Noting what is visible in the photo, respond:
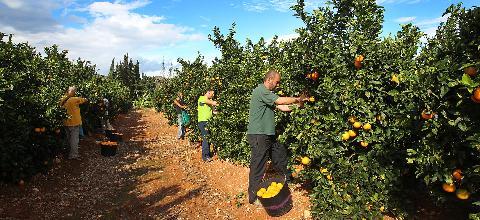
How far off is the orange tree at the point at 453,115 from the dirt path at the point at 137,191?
8.34 feet

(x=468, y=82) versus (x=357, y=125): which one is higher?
(x=468, y=82)

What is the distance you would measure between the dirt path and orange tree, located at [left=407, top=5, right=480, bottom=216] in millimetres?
2543

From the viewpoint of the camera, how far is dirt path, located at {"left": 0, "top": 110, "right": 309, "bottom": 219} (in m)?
6.03

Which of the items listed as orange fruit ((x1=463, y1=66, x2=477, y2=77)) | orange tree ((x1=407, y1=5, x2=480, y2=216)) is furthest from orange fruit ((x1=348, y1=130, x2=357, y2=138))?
orange fruit ((x1=463, y1=66, x2=477, y2=77))

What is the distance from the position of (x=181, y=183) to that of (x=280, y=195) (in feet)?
10.4

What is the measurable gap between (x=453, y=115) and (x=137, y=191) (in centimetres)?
605

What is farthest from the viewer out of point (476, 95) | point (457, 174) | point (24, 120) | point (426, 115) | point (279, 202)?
point (24, 120)

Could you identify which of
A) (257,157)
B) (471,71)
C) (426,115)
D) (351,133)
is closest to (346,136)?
(351,133)

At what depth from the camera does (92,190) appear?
7516 millimetres

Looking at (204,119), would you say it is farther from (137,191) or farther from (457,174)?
(457,174)

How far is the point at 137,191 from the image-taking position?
7.42m

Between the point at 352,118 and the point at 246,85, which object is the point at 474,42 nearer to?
the point at 352,118

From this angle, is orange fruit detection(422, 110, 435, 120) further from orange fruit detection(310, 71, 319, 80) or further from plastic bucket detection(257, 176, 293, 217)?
plastic bucket detection(257, 176, 293, 217)

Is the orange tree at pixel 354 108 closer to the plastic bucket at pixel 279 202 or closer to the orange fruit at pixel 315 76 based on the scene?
the orange fruit at pixel 315 76
